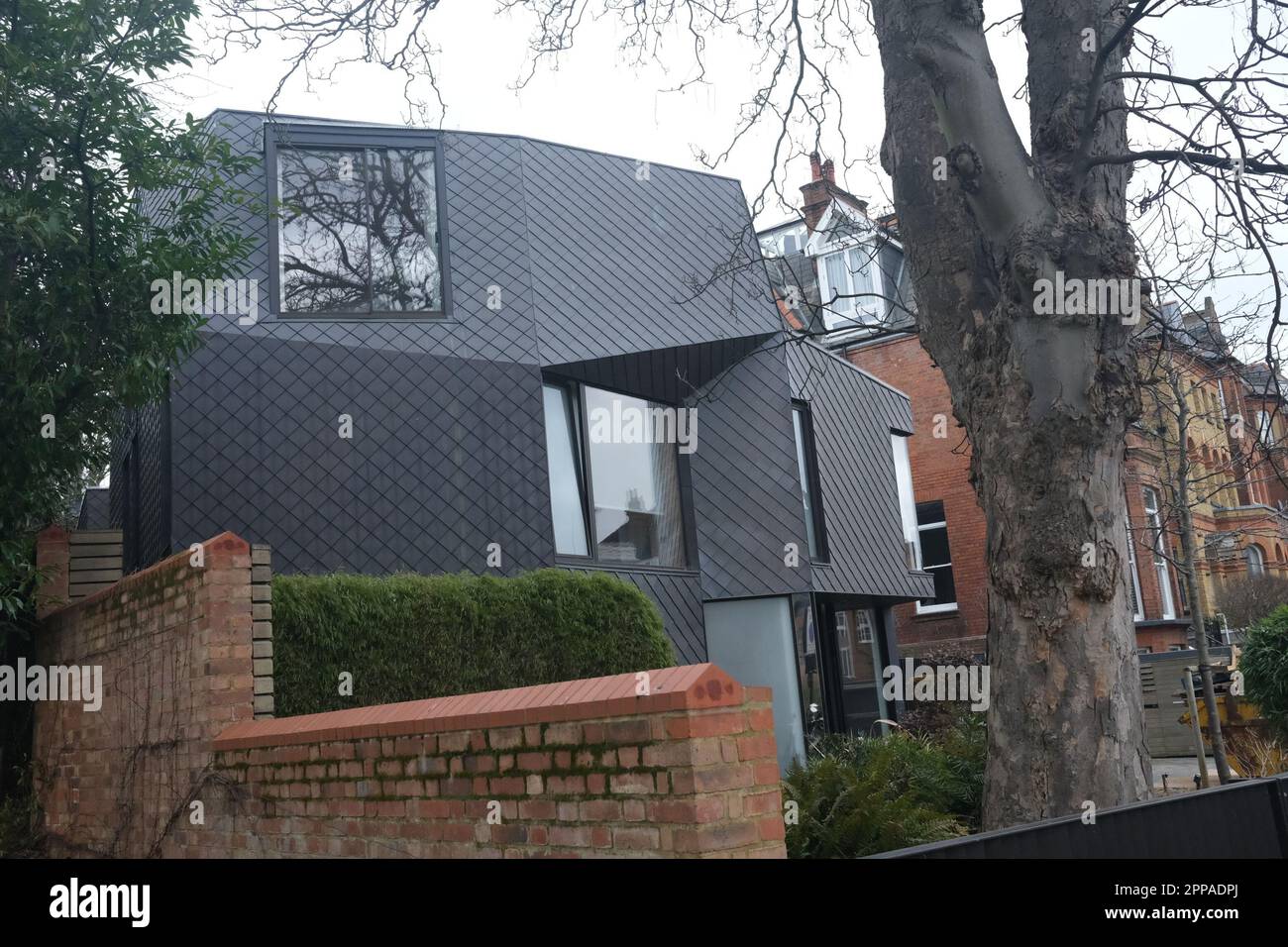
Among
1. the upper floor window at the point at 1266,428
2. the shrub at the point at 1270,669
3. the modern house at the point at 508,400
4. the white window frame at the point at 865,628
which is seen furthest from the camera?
the white window frame at the point at 865,628

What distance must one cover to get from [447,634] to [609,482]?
14.4ft

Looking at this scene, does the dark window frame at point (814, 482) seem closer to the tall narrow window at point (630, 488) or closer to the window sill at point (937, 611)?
the tall narrow window at point (630, 488)

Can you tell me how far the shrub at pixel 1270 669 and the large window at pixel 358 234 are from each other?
11314mm

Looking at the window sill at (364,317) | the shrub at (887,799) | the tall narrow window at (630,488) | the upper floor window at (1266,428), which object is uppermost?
the window sill at (364,317)

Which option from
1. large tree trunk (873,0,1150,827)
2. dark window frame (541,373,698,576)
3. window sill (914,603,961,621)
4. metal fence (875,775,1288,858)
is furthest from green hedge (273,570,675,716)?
window sill (914,603,961,621)

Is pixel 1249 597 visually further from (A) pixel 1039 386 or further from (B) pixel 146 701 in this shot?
(B) pixel 146 701

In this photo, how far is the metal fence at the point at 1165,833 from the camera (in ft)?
13.4

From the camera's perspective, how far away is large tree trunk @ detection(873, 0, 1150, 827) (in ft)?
20.9

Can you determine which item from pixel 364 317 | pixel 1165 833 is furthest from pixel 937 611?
pixel 1165 833

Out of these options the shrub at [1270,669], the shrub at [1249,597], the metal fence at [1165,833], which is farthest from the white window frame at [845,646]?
the shrub at [1249,597]

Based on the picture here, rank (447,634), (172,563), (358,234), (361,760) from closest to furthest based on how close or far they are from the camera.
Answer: (361,760) < (172,563) < (447,634) < (358,234)

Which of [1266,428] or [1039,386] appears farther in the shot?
[1266,428]

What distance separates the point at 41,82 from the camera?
8781mm

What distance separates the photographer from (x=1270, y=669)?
14.9 meters
